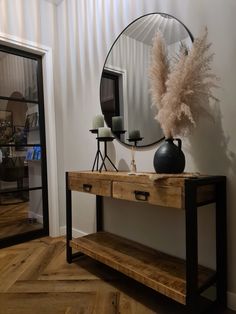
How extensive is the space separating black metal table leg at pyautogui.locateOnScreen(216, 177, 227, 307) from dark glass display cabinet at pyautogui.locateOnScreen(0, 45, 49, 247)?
1.90 m

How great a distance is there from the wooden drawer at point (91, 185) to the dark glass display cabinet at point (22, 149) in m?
0.84

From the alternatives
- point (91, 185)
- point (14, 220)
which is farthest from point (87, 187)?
point (14, 220)

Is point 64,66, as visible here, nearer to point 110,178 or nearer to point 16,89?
point 16,89

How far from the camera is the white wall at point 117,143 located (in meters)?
1.39

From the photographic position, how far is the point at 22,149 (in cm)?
261

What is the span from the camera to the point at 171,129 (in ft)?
4.51

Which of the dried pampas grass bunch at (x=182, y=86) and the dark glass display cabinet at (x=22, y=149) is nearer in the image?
the dried pampas grass bunch at (x=182, y=86)

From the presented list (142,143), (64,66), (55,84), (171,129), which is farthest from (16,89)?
(171,129)

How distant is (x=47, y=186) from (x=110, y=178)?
1.31 m

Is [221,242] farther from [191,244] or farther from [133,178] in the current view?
[133,178]

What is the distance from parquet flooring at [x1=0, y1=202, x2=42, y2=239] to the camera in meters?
2.55

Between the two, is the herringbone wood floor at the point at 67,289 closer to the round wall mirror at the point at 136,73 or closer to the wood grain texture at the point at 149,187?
the wood grain texture at the point at 149,187

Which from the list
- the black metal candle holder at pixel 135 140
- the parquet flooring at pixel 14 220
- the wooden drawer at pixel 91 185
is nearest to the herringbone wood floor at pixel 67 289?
the parquet flooring at pixel 14 220

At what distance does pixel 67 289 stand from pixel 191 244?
3.12 ft
